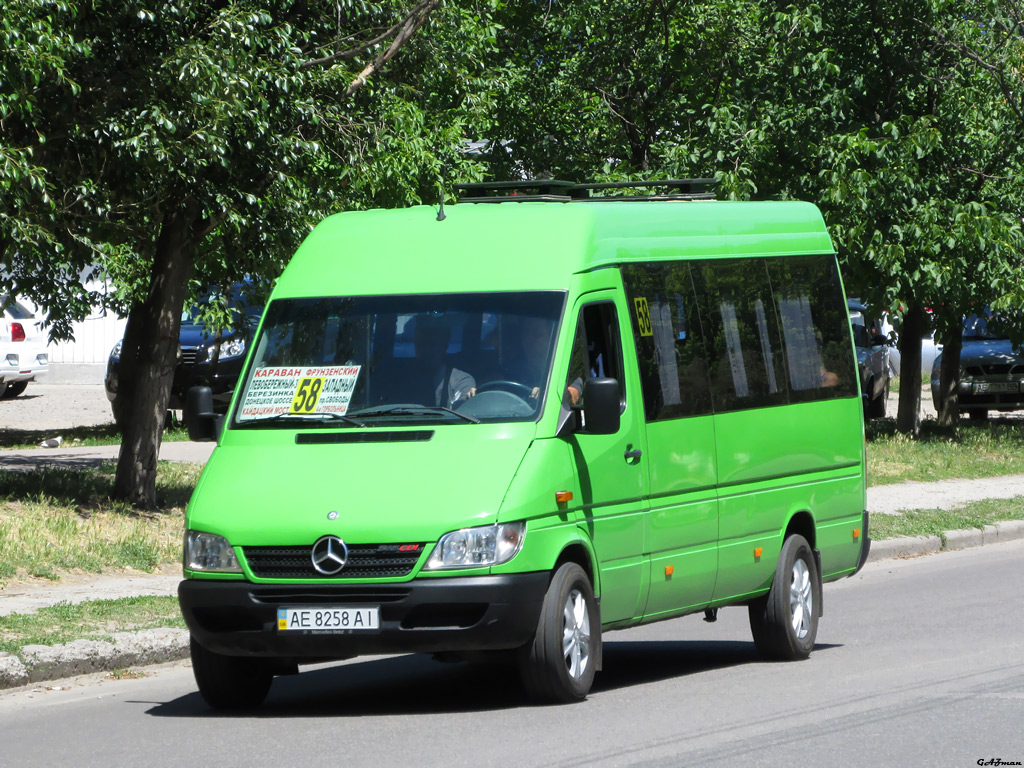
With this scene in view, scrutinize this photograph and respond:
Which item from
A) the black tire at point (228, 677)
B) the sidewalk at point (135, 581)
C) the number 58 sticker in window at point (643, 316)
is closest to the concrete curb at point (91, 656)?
the sidewalk at point (135, 581)

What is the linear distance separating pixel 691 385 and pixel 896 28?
15.6 meters

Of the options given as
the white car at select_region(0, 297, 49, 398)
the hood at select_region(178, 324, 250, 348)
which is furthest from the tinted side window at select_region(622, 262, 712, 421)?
the white car at select_region(0, 297, 49, 398)

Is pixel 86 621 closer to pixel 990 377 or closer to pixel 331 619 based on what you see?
pixel 331 619

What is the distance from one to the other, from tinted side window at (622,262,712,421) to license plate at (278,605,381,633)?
206 cm

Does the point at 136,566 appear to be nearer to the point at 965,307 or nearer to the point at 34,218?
the point at 34,218

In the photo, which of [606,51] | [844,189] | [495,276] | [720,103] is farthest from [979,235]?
[495,276]

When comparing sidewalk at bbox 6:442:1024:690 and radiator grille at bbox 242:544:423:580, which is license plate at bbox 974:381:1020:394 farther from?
radiator grille at bbox 242:544:423:580

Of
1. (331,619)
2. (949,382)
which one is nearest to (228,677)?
(331,619)

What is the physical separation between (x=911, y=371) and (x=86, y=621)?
17.9 metres

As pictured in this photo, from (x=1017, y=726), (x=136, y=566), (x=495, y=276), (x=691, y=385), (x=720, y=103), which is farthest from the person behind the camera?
(x=720, y=103)

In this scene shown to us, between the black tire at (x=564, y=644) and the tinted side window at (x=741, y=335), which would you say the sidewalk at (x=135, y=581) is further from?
the tinted side window at (x=741, y=335)

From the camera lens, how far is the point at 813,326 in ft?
36.1

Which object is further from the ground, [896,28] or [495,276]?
[896,28]

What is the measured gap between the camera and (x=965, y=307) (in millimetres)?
24453
